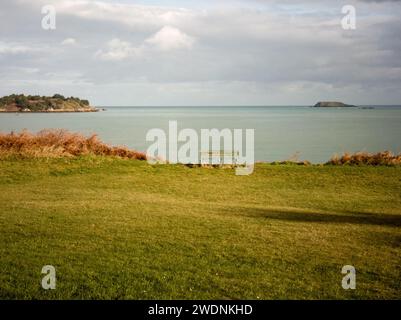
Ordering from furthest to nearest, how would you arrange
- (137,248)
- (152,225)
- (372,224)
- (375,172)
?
(375,172), (372,224), (152,225), (137,248)

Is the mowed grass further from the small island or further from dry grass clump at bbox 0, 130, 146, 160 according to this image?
the small island

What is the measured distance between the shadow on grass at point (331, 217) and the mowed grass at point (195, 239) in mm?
38

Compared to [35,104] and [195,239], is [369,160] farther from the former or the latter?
[35,104]

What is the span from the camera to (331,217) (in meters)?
14.8

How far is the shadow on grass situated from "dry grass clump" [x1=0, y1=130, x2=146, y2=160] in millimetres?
14523

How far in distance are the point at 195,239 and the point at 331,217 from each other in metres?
5.70

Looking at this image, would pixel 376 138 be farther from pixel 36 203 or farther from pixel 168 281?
pixel 168 281

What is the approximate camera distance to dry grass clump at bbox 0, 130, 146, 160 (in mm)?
26355

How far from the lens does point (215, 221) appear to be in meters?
13.3

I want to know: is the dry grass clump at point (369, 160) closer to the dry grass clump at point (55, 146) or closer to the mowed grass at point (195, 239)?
the mowed grass at point (195, 239)

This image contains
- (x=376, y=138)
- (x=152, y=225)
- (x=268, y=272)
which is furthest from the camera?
(x=376, y=138)

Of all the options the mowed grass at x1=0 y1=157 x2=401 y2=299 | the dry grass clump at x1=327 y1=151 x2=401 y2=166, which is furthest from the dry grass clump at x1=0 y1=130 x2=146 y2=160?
the dry grass clump at x1=327 y1=151 x2=401 y2=166

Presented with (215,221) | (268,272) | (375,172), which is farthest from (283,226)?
(375,172)

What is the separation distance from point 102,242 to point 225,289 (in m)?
3.84
